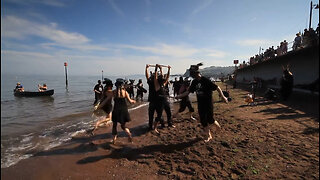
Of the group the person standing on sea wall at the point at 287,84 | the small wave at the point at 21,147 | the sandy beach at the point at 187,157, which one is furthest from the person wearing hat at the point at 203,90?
the small wave at the point at 21,147

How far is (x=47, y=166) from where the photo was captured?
4746 millimetres

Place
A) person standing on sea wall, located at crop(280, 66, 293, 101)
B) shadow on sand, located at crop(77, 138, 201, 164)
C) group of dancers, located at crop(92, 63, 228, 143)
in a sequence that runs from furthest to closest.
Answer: shadow on sand, located at crop(77, 138, 201, 164)
group of dancers, located at crop(92, 63, 228, 143)
person standing on sea wall, located at crop(280, 66, 293, 101)

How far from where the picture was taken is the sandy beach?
13.0ft

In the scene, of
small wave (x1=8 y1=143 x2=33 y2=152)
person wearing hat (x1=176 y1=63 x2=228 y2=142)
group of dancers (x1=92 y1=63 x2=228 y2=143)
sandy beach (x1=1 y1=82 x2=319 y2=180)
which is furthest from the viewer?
small wave (x1=8 y1=143 x2=33 y2=152)

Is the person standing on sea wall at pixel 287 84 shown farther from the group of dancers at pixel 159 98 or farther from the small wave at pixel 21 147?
the small wave at pixel 21 147

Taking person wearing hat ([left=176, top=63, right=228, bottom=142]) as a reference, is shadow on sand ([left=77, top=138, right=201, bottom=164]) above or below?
below

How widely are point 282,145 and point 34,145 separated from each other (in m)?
7.98

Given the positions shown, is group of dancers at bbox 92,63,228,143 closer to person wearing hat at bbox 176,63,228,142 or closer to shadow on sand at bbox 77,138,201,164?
person wearing hat at bbox 176,63,228,142

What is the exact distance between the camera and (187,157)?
466 cm

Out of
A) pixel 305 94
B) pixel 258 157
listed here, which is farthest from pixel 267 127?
pixel 305 94

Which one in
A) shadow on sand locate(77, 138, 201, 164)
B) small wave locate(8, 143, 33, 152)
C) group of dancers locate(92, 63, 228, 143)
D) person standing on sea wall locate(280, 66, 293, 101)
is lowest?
small wave locate(8, 143, 33, 152)

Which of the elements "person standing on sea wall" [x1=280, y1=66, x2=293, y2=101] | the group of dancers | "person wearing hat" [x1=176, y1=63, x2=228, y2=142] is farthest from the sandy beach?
"person standing on sea wall" [x1=280, y1=66, x2=293, y2=101]

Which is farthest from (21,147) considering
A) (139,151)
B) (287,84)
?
(287,84)

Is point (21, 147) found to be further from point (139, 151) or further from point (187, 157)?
point (187, 157)
